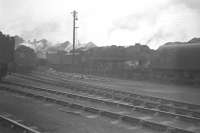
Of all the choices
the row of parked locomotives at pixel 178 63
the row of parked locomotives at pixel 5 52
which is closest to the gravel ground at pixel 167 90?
the row of parked locomotives at pixel 178 63

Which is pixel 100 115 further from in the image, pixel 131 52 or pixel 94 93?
pixel 131 52

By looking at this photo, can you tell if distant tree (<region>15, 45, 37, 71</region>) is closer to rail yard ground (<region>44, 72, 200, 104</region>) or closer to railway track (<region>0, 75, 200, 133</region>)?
rail yard ground (<region>44, 72, 200, 104</region>)

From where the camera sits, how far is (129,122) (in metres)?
7.24

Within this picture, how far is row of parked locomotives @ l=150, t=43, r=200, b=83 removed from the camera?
22638mm

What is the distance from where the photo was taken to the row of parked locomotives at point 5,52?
16.9m

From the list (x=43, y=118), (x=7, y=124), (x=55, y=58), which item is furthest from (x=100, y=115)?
(x=55, y=58)

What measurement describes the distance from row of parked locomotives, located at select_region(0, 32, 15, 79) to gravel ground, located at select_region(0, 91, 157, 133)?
7.45 meters

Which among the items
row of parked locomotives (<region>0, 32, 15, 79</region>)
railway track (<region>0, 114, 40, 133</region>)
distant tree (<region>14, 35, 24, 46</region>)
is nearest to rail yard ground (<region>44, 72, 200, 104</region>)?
row of parked locomotives (<region>0, 32, 15, 79</region>)

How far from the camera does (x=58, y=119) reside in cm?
768

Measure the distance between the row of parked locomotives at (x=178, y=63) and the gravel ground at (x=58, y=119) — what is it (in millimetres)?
16069

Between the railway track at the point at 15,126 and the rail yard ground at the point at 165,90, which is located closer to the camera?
the railway track at the point at 15,126

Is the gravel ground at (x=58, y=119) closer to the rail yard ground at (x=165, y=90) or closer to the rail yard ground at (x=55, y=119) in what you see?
the rail yard ground at (x=55, y=119)

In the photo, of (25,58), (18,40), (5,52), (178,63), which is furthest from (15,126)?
(18,40)

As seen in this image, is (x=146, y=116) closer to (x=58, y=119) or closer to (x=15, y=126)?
(x=58, y=119)
